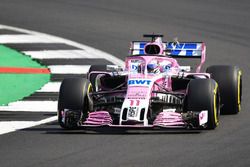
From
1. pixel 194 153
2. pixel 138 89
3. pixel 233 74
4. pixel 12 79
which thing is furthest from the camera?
pixel 12 79

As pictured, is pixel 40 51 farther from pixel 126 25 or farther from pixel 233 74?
pixel 233 74

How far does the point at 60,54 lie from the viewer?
926 inches

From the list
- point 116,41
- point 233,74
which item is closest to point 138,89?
point 233,74

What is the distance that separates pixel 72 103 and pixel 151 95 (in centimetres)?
118

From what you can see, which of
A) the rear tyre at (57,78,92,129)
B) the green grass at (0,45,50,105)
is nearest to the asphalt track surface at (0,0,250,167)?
the rear tyre at (57,78,92,129)

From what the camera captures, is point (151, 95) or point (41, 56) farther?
point (41, 56)

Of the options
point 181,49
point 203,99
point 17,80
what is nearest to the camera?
point 203,99

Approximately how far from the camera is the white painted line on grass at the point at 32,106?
706 inches

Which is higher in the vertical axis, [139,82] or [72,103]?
[139,82]

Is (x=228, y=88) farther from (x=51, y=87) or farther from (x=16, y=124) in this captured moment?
(x=51, y=87)

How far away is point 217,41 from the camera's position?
Answer: 2533cm

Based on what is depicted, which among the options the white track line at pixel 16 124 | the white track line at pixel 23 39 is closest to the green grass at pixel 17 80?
the white track line at pixel 23 39

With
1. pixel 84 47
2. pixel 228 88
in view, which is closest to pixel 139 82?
pixel 228 88

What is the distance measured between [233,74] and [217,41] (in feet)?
26.5
